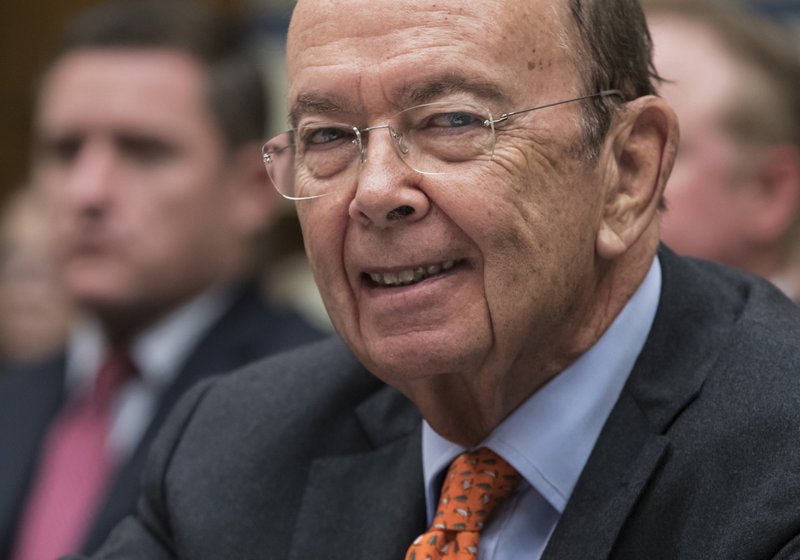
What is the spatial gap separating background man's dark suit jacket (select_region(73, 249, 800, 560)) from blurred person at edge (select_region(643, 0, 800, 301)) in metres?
1.23

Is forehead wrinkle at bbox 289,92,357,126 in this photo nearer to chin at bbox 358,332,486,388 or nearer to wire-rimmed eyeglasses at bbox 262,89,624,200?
wire-rimmed eyeglasses at bbox 262,89,624,200

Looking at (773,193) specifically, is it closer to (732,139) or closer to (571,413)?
(732,139)

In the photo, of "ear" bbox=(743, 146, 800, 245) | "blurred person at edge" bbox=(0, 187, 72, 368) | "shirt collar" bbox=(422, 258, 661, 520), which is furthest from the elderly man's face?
"blurred person at edge" bbox=(0, 187, 72, 368)

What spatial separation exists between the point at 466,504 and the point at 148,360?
2.17 m

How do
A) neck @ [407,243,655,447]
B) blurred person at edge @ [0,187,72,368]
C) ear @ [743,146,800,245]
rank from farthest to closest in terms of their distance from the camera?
1. blurred person at edge @ [0,187,72,368]
2. ear @ [743,146,800,245]
3. neck @ [407,243,655,447]

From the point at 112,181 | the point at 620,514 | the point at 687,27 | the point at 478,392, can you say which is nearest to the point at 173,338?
the point at 112,181

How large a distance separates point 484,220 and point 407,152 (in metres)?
0.16

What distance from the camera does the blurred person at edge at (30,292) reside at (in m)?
6.46

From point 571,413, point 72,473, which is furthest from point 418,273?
point 72,473

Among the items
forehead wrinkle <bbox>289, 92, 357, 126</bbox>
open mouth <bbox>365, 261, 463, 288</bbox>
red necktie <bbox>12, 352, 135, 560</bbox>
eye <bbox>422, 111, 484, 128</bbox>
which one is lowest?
red necktie <bbox>12, 352, 135, 560</bbox>

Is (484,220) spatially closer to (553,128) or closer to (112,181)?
(553,128)

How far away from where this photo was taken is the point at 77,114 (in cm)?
420

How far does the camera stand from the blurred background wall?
21.2ft

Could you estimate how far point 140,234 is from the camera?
4.12 metres
